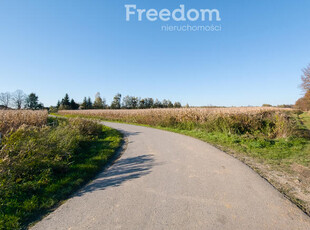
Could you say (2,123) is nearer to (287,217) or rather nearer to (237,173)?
(237,173)

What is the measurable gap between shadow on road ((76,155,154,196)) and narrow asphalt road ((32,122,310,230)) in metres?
0.02

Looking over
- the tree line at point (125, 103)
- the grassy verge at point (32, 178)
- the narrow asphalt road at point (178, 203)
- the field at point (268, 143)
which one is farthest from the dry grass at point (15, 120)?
the tree line at point (125, 103)

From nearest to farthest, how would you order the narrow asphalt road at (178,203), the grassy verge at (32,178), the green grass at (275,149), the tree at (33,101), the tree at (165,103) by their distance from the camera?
1. the narrow asphalt road at (178,203)
2. the grassy verge at (32,178)
3. the green grass at (275,149)
4. the tree at (33,101)
5. the tree at (165,103)

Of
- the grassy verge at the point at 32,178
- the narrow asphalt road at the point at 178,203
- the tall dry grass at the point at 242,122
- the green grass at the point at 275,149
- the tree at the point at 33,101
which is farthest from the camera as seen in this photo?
the tree at the point at 33,101

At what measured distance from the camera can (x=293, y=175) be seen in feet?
12.9

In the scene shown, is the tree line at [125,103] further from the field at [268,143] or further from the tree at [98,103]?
the field at [268,143]

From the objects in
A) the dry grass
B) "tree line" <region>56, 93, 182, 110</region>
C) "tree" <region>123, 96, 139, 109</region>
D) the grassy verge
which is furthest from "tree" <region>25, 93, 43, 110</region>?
the grassy verge

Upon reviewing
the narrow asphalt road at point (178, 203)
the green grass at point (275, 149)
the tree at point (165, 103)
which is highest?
the tree at point (165, 103)

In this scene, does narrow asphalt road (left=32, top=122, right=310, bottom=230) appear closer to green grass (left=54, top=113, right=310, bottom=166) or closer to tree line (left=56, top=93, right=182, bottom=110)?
green grass (left=54, top=113, right=310, bottom=166)

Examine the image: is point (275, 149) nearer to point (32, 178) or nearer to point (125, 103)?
point (32, 178)

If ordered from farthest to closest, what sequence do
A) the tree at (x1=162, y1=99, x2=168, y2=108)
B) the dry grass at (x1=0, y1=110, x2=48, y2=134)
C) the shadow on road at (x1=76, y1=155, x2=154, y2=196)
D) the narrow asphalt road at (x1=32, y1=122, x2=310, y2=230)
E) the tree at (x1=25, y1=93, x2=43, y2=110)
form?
the tree at (x1=162, y1=99, x2=168, y2=108) < the tree at (x1=25, y1=93, x2=43, y2=110) < the dry grass at (x1=0, y1=110, x2=48, y2=134) < the shadow on road at (x1=76, y1=155, x2=154, y2=196) < the narrow asphalt road at (x1=32, y1=122, x2=310, y2=230)

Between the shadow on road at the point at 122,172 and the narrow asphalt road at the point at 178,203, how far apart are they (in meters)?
0.02

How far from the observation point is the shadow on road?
3543mm

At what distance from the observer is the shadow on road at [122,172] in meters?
3.54
